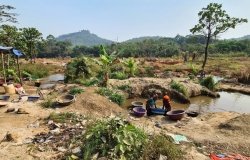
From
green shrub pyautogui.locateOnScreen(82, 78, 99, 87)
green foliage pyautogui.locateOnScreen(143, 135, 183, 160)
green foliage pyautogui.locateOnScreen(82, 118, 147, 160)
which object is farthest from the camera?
green shrub pyautogui.locateOnScreen(82, 78, 99, 87)

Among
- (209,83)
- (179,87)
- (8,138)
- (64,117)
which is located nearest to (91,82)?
(179,87)

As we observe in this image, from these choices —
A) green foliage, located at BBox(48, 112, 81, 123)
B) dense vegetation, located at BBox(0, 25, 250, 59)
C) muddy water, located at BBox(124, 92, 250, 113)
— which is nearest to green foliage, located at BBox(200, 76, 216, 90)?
muddy water, located at BBox(124, 92, 250, 113)

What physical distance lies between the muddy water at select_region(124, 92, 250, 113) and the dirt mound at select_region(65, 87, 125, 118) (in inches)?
122

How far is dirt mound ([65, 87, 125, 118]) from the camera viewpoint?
13364 mm

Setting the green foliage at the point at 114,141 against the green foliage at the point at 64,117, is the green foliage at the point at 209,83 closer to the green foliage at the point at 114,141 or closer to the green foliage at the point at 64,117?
the green foliage at the point at 64,117

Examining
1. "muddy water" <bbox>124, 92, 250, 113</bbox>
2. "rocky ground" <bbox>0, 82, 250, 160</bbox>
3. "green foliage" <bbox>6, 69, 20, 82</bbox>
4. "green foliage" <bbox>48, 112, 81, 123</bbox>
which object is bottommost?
"muddy water" <bbox>124, 92, 250, 113</bbox>

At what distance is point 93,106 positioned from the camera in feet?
45.1

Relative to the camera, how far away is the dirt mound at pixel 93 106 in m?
13.4

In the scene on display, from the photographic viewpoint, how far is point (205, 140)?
1026 centimetres

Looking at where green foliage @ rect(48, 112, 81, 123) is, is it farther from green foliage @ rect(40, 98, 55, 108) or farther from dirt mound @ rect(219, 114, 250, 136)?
dirt mound @ rect(219, 114, 250, 136)

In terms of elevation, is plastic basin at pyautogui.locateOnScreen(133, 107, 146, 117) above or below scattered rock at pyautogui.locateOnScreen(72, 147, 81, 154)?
below

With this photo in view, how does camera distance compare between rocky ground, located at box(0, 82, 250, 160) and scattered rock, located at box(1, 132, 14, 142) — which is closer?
rocky ground, located at box(0, 82, 250, 160)

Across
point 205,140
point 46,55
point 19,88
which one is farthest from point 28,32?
point 46,55

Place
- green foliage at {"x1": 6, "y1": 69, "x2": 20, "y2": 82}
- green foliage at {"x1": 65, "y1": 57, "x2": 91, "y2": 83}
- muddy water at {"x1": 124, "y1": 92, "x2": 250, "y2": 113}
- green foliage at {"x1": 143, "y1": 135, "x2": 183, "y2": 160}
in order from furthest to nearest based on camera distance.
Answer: green foliage at {"x1": 65, "y1": 57, "x2": 91, "y2": 83} < green foliage at {"x1": 6, "y1": 69, "x2": 20, "y2": 82} < muddy water at {"x1": 124, "y1": 92, "x2": 250, "y2": 113} < green foliage at {"x1": 143, "y1": 135, "x2": 183, "y2": 160}
